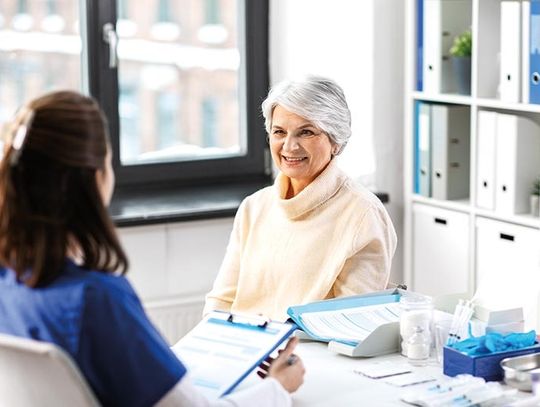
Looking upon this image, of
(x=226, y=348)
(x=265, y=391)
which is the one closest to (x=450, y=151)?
(x=226, y=348)

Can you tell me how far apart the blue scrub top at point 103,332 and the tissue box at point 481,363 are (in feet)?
2.33

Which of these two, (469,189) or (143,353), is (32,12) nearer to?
(469,189)

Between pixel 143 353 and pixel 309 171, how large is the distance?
1.35m

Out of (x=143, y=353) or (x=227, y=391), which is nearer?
(x=143, y=353)

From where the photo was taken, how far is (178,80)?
4184 millimetres

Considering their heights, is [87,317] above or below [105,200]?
below

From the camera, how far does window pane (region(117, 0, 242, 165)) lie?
161 inches

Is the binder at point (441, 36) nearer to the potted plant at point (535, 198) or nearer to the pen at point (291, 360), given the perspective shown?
the potted plant at point (535, 198)

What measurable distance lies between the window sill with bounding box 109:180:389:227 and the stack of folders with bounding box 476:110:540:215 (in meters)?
0.54

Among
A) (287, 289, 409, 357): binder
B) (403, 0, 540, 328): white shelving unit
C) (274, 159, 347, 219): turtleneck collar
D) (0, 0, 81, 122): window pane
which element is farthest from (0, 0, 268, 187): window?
→ (287, 289, 409, 357): binder

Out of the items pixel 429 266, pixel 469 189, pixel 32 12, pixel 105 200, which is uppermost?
pixel 32 12

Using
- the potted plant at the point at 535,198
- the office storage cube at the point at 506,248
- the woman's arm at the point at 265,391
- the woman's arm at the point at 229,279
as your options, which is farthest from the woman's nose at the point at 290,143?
the potted plant at the point at 535,198

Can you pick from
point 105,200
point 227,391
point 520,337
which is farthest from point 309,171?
point 105,200

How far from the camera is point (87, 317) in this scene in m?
1.71
